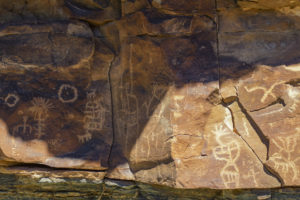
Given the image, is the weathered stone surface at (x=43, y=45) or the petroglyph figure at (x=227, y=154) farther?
the weathered stone surface at (x=43, y=45)

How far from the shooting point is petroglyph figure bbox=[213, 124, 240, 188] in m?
2.49

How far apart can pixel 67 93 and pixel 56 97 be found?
95 millimetres

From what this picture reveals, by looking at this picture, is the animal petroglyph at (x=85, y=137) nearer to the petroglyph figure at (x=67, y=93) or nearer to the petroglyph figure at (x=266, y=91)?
the petroglyph figure at (x=67, y=93)

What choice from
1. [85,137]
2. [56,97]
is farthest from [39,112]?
[85,137]

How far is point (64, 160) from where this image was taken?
2701 mm

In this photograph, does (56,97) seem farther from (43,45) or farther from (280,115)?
(280,115)

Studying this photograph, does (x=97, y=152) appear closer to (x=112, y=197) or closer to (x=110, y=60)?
(x=112, y=197)

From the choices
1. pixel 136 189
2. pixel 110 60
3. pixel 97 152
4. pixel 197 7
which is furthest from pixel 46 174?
pixel 197 7

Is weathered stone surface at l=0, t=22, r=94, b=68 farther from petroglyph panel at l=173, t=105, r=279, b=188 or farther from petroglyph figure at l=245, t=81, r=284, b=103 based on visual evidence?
petroglyph figure at l=245, t=81, r=284, b=103

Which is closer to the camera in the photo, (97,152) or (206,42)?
(206,42)

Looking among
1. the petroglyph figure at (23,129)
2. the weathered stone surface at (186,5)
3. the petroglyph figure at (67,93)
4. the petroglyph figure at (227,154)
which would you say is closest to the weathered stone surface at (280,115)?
the petroglyph figure at (227,154)

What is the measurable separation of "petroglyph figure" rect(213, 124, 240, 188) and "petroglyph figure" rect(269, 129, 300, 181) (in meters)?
0.28

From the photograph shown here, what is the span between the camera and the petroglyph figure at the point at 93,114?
2744 mm

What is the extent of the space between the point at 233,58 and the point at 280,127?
619 millimetres
